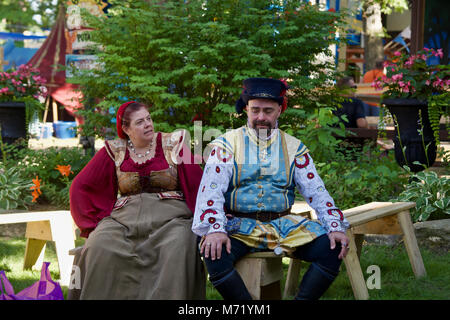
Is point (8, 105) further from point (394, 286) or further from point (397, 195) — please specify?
point (394, 286)

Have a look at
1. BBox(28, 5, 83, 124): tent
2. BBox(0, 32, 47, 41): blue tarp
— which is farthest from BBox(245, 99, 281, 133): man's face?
BBox(0, 32, 47, 41): blue tarp

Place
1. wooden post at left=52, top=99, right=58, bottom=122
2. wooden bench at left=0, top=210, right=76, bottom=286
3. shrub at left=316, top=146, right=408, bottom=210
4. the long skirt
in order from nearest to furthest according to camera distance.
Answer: the long skirt < wooden bench at left=0, top=210, right=76, bottom=286 < shrub at left=316, top=146, right=408, bottom=210 < wooden post at left=52, top=99, right=58, bottom=122

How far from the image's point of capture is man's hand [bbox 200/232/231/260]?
3.18m

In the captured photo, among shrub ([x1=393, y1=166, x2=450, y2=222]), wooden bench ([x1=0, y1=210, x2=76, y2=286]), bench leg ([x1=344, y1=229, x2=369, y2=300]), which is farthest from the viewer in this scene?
shrub ([x1=393, y1=166, x2=450, y2=222])

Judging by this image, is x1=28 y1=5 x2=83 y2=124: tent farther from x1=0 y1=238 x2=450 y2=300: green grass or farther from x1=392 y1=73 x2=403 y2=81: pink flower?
x1=392 y1=73 x2=403 y2=81: pink flower

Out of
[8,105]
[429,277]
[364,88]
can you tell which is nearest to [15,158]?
[8,105]

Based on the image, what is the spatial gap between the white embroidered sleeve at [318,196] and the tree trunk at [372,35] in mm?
12605

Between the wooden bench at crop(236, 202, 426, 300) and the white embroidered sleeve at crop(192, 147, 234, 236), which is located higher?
the white embroidered sleeve at crop(192, 147, 234, 236)

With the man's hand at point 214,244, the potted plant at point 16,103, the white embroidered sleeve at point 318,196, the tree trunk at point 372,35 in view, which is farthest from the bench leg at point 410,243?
the tree trunk at point 372,35

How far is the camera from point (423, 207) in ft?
17.7

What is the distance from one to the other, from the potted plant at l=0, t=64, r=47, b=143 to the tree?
1164 millimetres

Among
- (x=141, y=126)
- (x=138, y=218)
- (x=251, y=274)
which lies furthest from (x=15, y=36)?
(x=251, y=274)

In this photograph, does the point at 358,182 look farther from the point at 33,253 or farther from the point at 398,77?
the point at 33,253

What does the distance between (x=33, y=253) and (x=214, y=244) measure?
242cm
